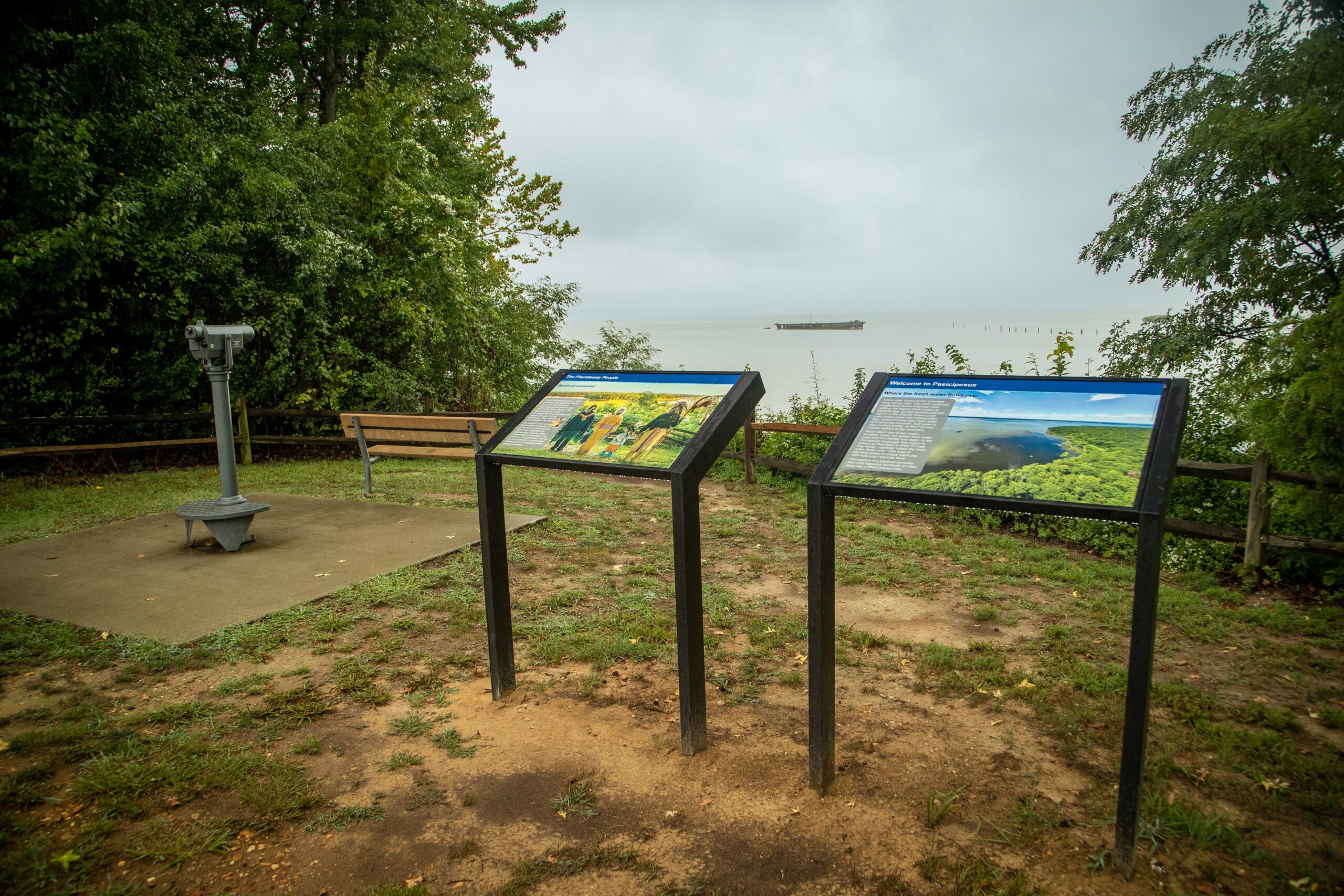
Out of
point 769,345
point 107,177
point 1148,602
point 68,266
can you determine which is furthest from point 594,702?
point 769,345

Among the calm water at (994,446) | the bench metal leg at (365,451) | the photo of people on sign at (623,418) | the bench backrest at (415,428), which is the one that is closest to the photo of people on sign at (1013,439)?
the calm water at (994,446)

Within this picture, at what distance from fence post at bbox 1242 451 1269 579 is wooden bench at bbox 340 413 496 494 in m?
6.45

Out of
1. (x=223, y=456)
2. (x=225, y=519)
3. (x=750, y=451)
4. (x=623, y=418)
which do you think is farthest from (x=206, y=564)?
(x=750, y=451)

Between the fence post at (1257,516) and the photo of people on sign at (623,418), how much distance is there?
4.08 m

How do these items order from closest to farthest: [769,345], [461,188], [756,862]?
[756,862] < [461,188] < [769,345]

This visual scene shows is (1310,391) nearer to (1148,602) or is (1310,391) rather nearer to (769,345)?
(1148,602)

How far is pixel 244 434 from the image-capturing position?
10953 millimetres

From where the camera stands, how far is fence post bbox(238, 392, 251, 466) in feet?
35.8

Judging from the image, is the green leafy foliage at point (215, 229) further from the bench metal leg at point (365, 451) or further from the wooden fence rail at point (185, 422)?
the bench metal leg at point (365, 451)

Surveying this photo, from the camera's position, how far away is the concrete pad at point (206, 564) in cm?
463

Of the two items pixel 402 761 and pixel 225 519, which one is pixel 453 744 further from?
pixel 225 519

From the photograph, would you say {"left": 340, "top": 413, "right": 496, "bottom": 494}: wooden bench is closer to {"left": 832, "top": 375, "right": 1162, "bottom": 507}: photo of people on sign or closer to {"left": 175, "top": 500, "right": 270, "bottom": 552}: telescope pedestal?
{"left": 175, "top": 500, "right": 270, "bottom": 552}: telescope pedestal

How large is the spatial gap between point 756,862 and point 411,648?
8.21 ft

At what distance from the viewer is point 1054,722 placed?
3309 millimetres
